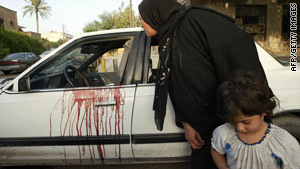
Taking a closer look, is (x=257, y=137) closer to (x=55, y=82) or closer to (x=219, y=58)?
(x=219, y=58)

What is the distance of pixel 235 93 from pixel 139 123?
3.13 ft

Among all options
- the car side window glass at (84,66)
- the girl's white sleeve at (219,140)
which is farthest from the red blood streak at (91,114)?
the girl's white sleeve at (219,140)

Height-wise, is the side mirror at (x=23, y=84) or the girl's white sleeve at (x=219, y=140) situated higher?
the side mirror at (x=23, y=84)

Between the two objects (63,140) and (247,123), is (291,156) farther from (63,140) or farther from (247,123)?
(63,140)

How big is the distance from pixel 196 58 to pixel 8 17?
35.0 m

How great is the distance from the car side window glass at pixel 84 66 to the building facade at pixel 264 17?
10596 mm

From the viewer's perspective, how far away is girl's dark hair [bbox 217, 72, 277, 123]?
1140 mm

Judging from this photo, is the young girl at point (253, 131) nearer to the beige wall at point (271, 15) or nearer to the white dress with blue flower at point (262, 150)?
the white dress with blue flower at point (262, 150)

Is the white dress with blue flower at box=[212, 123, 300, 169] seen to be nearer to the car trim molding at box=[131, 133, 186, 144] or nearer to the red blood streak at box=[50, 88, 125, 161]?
the car trim molding at box=[131, 133, 186, 144]

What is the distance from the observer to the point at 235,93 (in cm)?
117

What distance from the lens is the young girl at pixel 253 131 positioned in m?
1.15

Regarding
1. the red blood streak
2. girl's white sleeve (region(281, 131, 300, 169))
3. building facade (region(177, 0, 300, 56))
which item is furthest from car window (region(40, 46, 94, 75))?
building facade (region(177, 0, 300, 56))

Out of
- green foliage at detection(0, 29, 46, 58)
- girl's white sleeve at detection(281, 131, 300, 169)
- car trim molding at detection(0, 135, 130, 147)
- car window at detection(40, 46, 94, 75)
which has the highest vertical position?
green foliage at detection(0, 29, 46, 58)

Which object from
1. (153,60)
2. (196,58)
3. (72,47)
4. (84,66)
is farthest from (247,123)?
(84,66)
